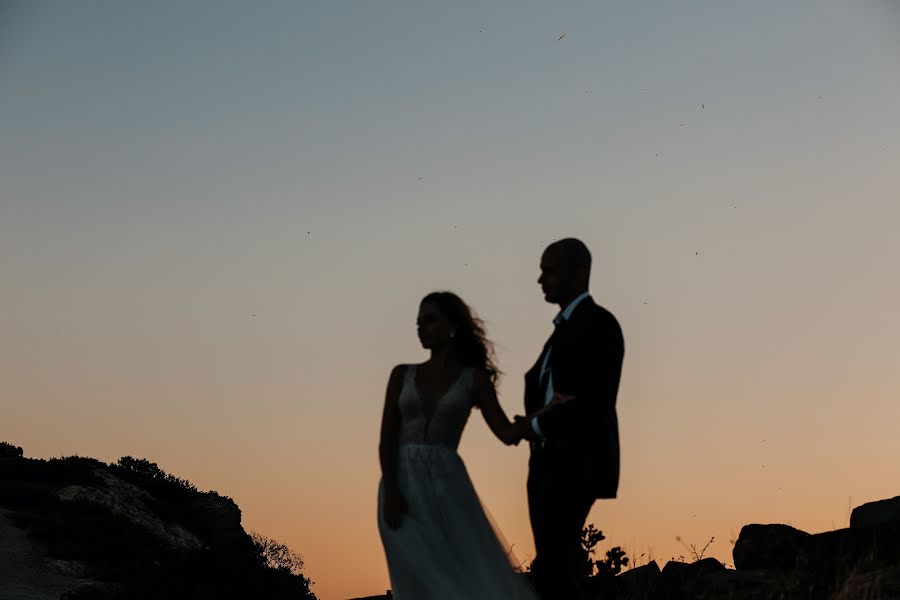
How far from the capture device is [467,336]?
7938 millimetres

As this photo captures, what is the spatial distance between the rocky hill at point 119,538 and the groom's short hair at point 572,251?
10893mm

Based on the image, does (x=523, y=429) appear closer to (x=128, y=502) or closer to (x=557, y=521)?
(x=557, y=521)

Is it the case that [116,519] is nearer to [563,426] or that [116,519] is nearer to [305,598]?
[305,598]

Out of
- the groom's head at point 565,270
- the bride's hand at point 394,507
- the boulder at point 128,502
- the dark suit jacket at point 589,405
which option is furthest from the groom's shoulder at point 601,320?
the boulder at point 128,502

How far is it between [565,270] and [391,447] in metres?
1.72

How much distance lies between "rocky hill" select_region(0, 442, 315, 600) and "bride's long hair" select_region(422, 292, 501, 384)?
969 cm

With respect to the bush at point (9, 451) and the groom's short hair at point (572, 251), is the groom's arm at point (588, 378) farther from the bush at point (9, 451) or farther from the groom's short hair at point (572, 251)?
the bush at point (9, 451)

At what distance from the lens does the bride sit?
25.1ft

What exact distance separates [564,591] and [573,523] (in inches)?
15.9

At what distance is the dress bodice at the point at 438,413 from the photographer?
7.75 meters

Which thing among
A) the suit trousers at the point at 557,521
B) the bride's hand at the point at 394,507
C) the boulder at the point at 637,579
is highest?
the bride's hand at the point at 394,507

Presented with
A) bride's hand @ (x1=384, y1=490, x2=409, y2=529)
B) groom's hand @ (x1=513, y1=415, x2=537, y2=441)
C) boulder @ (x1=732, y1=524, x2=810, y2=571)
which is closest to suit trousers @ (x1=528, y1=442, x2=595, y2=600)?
groom's hand @ (x1=513, y1=415, x2=537, y2=441)

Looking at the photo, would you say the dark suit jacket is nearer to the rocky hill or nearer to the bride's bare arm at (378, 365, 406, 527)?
the bride's bare arm at (378, 365, 406, 527)

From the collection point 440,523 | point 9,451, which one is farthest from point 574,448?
point 9,451
